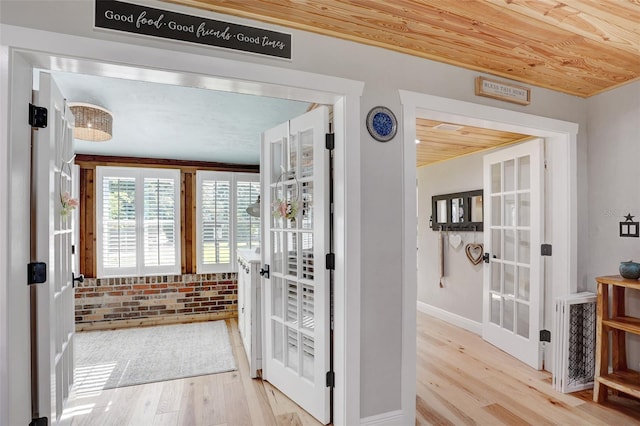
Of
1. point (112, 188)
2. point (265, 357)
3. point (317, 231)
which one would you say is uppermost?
point (112, 188)

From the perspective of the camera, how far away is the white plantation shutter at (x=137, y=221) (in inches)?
177

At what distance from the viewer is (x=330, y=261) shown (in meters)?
2.05

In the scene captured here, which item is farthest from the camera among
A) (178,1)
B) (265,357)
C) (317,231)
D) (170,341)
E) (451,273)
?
(451,273)

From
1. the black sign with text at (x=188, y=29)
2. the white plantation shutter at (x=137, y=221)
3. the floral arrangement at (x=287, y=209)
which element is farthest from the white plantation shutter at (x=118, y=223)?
the black sign with text at (x=188, y=29)

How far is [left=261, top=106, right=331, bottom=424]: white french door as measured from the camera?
2.10 meters

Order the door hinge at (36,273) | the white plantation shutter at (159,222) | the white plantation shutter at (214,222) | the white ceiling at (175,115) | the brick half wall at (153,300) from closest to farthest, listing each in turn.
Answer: the door hinge at (36,273)
the white ceiling at (175,115)
the brick half wall at (153,300)
the white plantation shutter at (159,222)
the white plantation shutter at (214,222)

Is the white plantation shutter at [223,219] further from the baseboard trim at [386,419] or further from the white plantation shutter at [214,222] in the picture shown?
the baseboard trim at [386,419]

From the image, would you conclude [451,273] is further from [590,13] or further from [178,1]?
[178,1]

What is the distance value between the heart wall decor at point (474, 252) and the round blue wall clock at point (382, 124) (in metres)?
2.49

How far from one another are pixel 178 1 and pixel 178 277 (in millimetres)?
4020

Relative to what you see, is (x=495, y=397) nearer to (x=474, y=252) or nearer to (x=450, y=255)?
(x=474, y=252)

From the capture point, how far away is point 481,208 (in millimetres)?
3918

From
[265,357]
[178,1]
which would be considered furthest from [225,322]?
[178,1]

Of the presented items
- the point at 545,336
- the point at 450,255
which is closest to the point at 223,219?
the point at 450,255
